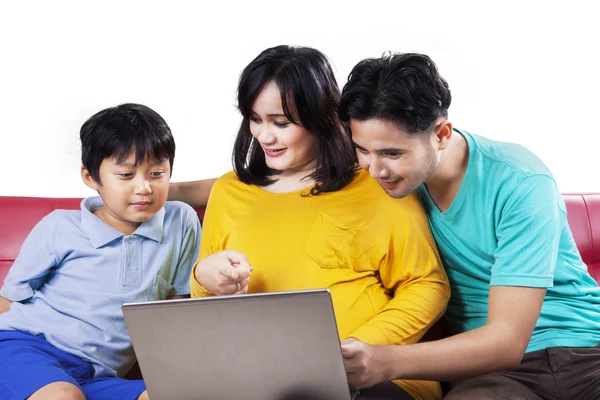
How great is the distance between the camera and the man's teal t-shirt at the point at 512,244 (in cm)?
156

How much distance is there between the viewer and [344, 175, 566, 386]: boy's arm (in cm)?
144

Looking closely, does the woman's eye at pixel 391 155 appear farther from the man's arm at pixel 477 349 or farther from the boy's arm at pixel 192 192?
the boy's arm at pixel 192 192

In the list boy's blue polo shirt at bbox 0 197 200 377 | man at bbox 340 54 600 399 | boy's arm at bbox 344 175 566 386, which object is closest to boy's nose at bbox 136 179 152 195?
boy's blue polo shirt at bbox 0 197 200 377

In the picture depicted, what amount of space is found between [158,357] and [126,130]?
0.74m

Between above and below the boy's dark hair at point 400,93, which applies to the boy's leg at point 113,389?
below

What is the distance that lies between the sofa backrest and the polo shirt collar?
212 mm

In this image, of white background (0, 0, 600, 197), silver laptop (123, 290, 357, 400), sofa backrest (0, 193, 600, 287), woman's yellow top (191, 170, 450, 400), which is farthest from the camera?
white background (0, 0, 600, 197)

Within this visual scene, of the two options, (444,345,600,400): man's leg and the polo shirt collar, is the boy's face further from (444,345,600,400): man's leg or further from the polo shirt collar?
(444,345,600,400): man's leg

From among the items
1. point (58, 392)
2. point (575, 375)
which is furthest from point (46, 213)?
point (575, 375)

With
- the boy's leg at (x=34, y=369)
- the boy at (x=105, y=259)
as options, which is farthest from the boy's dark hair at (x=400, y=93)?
the boy's leg at (x=34, y=369)

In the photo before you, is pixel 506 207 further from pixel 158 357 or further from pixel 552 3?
pixel 552 3

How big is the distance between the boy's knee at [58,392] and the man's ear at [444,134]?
2.98 feet

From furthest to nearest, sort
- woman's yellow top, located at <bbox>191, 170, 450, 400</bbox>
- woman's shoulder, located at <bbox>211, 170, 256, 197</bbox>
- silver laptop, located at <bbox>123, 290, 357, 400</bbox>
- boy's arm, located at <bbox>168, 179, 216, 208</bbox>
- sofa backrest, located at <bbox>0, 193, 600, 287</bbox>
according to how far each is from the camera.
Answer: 1. sofa backrest, located at <bbox>0, 193, 600, 287</bbox>
2. boy's arm, located at <bbox>168, 179, 216, 208</bbox>
3. woman's shoulder, located at <bbox>211, 170, 256, 197</bbox>
4. woman's yellow top, located at <bbox>191, 170, 450, 400</bbox>
5. silver laptop, located at <bbox>123, 290, 357, 400</bbox>

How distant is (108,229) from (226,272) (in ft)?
1.79
